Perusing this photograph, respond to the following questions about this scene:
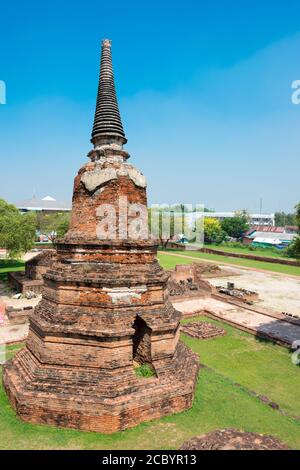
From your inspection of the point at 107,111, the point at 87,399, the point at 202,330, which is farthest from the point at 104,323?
the point at 202,330

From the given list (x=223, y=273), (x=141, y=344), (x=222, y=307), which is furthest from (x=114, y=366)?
(x=223, y=273)

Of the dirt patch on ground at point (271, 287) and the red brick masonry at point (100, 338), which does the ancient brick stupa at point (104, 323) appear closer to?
the red brick masonry at point (100, 338)

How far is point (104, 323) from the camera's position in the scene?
8867mm

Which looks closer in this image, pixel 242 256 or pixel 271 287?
pixel 271 287

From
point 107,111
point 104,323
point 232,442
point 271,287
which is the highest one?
point 107,111

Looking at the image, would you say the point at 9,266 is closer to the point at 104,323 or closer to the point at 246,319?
the point at 246,319

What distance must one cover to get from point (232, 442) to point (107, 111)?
10.2 metres

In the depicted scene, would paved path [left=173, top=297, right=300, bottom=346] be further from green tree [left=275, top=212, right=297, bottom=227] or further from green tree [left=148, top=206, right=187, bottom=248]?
green tree [left=275, top=212, right=297, bottom=227]

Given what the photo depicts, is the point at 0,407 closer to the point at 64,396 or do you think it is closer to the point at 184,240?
the point at 64,396

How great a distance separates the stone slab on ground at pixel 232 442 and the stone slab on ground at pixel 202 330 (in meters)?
7.77

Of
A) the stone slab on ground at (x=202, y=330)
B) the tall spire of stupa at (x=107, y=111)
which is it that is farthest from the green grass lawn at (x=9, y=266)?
the tall spire of stupa at (x=107, y=111)

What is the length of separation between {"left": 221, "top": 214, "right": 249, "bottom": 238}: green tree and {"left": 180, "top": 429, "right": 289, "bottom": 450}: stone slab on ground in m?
77.0

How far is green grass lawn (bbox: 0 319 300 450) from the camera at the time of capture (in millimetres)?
7516

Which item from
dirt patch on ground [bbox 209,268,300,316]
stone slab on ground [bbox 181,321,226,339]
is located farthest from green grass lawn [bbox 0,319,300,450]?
dirt patch on ground [bbox 209,268,300,316]
